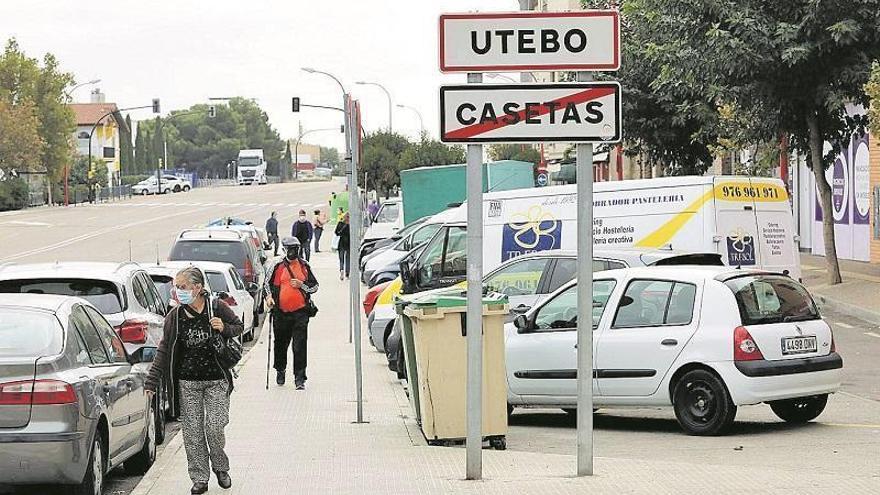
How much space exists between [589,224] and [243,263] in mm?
19377

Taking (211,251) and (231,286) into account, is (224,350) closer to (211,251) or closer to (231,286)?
(231,286)

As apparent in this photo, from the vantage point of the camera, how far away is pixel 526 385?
Answer: 13.0 meters

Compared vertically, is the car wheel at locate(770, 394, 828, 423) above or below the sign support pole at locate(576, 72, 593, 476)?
below

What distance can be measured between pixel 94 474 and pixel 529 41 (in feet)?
12.2

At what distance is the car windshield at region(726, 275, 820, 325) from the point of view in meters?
11.8

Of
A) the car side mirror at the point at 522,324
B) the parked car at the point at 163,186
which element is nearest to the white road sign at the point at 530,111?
the car side mirror at the point at 522,324

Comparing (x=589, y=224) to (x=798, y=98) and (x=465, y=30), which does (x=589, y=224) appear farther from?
(x=798, y=98)

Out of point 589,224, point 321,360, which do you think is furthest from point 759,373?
point 321,360

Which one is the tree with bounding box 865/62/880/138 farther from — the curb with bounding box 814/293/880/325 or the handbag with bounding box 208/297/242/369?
the handbag with bounding box 208/297/242/369

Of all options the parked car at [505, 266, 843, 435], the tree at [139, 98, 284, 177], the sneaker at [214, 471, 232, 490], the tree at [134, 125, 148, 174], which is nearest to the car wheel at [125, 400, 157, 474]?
the sneaker at [214, 471, 232, 490]

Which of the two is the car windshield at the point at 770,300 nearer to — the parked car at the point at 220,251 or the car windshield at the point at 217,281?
the car windshield at the point at 217,281

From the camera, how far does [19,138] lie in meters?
79.8

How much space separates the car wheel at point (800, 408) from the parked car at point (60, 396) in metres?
5.86

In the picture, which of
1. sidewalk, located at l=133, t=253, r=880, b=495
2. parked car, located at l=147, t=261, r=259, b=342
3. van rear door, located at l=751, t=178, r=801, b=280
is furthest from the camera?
parked car, located at l=147, t=261, r=259, b=342
